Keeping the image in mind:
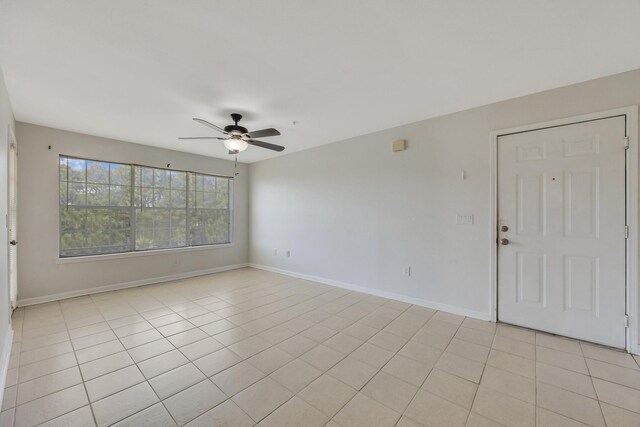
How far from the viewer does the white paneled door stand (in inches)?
94.5

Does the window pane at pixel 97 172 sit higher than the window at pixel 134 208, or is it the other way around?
the window pane at pixel 97 172

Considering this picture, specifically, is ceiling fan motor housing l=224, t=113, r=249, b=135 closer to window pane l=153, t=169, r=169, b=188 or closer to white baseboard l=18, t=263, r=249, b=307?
window pane l=153, t=169, r=169, b=188

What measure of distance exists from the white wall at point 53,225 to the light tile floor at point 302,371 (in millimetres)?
542

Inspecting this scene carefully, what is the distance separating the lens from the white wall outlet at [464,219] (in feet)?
10.3

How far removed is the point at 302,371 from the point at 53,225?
4251 mm

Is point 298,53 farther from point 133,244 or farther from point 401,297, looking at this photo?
point 133,244

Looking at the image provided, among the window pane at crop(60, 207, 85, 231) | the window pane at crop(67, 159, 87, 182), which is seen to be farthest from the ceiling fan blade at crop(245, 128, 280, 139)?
the window pane at crop(60, 207, 85, 231)

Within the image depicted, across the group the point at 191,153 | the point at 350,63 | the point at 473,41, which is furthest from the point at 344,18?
the point at 191,153

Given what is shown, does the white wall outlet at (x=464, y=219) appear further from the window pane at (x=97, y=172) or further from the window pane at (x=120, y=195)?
the window pane at (x=97, y=172)

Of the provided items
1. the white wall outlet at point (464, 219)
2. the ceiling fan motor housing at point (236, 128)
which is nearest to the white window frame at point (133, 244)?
the ceiling fan motor housing at point (236, 128)

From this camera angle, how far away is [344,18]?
169 centimetres

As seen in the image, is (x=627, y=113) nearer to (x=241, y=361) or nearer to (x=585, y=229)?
(x=585, y=229)

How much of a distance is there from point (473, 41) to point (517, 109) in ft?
4.59

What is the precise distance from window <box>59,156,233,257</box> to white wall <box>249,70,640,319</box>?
6.04 feet
